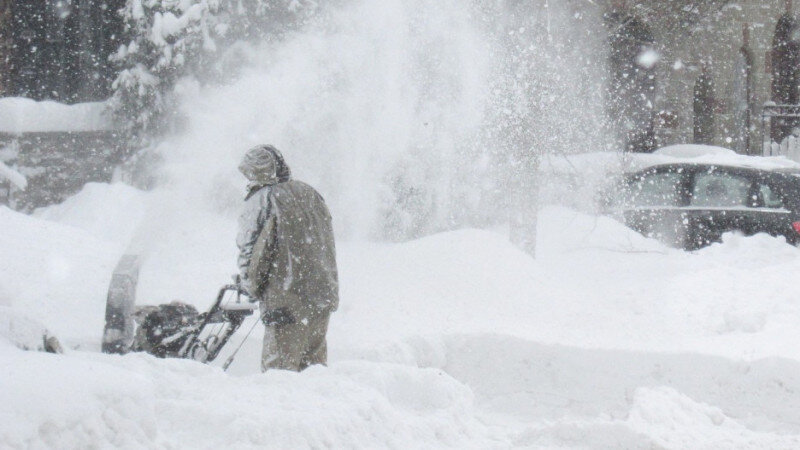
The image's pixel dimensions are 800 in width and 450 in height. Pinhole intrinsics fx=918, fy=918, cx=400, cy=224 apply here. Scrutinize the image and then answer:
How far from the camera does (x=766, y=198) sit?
1023cm

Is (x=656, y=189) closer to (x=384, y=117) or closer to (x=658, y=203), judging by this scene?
(x=658, y=203)

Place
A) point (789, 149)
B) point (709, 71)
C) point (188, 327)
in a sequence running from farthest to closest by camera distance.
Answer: point (709, 71) → point (789, 149) → point (188, 327)

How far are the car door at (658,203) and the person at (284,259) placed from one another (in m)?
6.81

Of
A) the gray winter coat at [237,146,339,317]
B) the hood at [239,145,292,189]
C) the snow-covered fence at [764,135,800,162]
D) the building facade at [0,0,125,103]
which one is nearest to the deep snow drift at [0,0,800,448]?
the gray winter coat at [237,146,339,317]

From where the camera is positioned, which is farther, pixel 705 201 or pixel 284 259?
pixel 705 201

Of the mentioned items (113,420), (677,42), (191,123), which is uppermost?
(677,42)

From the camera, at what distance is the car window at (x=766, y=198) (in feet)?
33.2

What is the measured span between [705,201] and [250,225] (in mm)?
7232

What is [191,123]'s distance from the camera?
13234mm

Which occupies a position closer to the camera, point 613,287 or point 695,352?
point 695,352

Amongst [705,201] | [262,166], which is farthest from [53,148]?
[262,166]

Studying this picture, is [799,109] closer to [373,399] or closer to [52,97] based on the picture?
[52,97]

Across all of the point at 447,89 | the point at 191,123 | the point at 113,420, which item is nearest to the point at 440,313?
the point at 447,89

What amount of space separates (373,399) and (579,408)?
272cm
